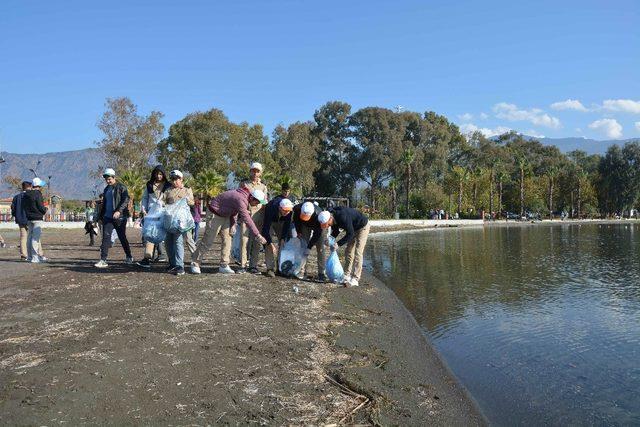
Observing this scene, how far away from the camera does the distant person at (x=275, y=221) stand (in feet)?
30.4

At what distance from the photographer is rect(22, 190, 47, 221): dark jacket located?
1091 centimetres

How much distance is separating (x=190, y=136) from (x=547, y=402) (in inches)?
2083

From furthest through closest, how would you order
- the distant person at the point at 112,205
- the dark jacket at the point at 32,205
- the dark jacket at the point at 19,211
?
1. the dark jacket at the point at 19,211
2. the dark jacket at the point at 32,205
3. the distant person at the point at 112,205

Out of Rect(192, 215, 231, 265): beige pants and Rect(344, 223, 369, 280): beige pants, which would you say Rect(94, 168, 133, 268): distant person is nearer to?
Rect(192, 215, 231, 265): beige pants

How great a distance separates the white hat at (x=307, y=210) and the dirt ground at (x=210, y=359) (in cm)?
135

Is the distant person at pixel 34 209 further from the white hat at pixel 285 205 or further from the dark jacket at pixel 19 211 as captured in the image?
the white hat at pixel 285 205

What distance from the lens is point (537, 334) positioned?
8250mm

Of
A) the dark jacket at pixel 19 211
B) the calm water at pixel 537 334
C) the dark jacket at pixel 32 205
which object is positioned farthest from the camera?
the dark jacket at pixel 19 211

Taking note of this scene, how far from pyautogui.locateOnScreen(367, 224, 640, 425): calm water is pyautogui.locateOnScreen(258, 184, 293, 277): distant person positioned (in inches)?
114

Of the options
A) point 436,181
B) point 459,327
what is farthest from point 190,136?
point 459,327

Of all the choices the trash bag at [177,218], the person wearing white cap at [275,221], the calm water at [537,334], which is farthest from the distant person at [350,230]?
Result: the trash bag at [177,218]

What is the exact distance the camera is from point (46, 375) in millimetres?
4359

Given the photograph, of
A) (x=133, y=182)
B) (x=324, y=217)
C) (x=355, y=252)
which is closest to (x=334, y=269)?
(x=355, y=252)

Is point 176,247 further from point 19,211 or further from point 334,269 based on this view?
point 19,211
